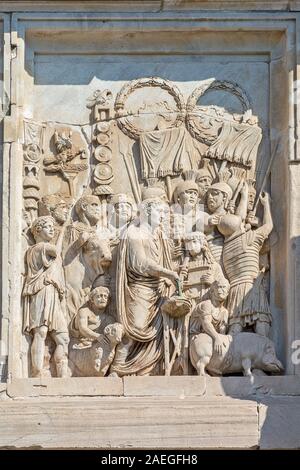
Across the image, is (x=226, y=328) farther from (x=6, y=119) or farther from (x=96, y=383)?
(x=6, y=119)

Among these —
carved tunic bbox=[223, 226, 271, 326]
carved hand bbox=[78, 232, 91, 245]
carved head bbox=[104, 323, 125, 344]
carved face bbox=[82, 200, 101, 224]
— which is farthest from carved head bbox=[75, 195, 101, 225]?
carved tunic bbox=[223, 226, 271, 326]

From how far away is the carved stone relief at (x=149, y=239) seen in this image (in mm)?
14633

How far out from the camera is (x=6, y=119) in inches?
586

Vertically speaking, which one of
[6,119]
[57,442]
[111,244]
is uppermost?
[6,119]

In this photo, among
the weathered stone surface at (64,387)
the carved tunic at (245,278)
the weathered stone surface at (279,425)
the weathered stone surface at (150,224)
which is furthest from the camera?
the carved tunic at (245,278)

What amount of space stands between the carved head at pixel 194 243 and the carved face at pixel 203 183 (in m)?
0.33

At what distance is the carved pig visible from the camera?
47.7 feet

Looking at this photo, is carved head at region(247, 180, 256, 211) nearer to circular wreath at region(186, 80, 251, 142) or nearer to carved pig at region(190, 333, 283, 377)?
circular wreath at region(186, 80, 251, 142)

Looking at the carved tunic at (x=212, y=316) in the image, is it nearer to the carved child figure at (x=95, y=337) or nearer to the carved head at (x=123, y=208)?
the carved child figure at (x=95, y=337)

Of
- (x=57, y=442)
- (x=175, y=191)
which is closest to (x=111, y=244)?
(x=175, y=191)

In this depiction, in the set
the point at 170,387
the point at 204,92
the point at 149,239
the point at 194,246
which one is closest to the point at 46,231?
the point at 149,239

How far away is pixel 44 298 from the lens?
14.7 meters

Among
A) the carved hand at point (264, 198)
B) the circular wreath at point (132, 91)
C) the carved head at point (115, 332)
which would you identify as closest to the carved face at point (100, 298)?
the carved head at point (115, 332)

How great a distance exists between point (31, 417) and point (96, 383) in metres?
0.54
